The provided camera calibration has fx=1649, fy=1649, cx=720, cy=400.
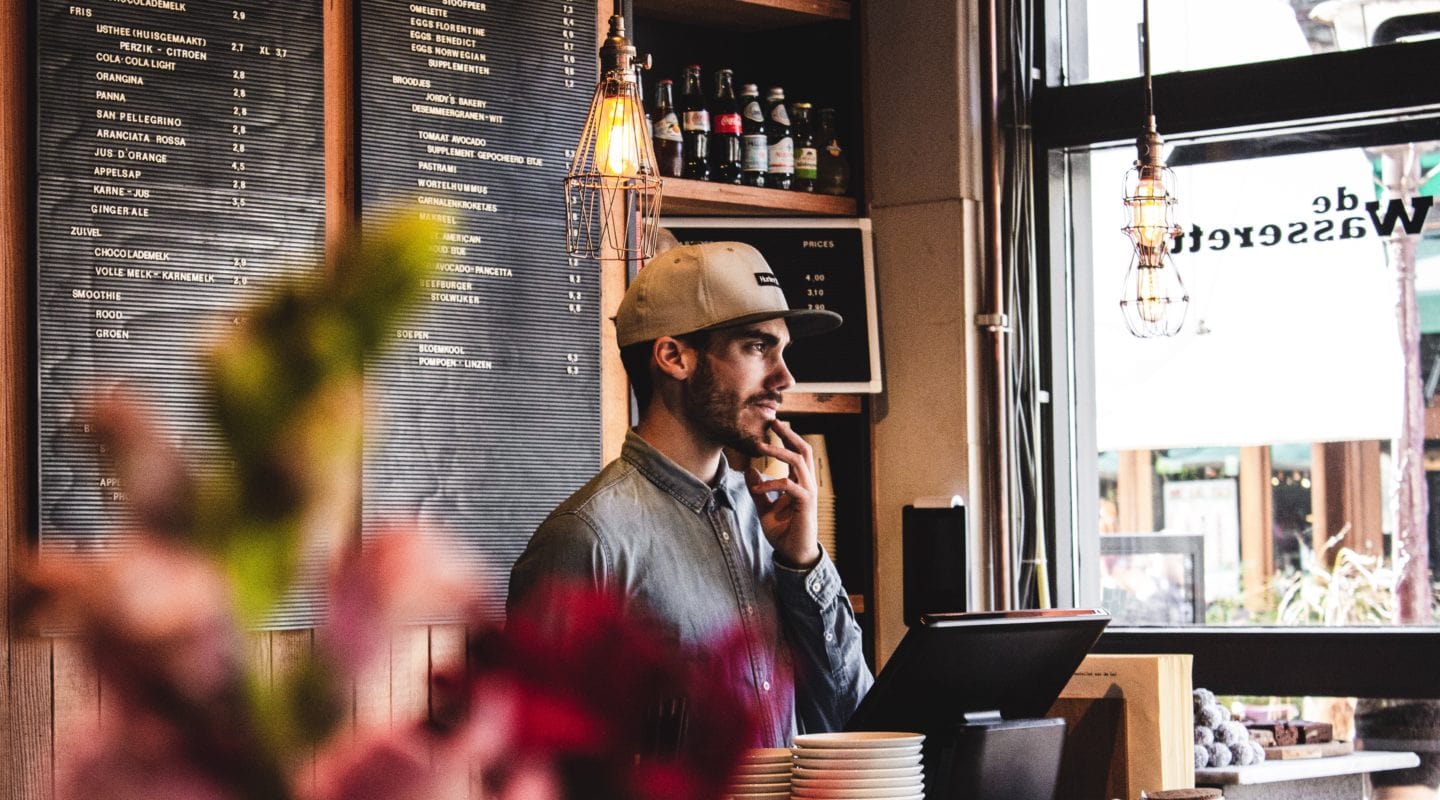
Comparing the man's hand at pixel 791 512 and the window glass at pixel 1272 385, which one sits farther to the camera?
the window glass at pixel 1272 385

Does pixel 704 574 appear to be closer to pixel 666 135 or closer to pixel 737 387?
pixel 737 387

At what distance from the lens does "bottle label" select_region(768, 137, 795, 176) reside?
13.1 feet

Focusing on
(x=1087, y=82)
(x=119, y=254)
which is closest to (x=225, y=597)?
(x=119, y=254)

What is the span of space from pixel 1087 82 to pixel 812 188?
77cm

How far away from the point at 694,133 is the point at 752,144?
16 centimetres

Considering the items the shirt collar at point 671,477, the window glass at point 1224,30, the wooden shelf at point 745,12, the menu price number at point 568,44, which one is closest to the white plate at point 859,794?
the shirt collar at point 671,477

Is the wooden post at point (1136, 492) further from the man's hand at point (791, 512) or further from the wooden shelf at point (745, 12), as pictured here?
the man's hand at point (791, 512)

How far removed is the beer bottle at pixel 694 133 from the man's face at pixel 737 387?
145 centimetres

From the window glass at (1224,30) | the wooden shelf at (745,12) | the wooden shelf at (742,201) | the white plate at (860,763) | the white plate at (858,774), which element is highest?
the wooden shelf at (745,12)

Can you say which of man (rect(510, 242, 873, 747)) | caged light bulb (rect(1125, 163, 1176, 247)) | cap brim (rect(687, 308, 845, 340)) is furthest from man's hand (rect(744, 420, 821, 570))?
caged light bulb (rect(1125, 163, 1176, 247))

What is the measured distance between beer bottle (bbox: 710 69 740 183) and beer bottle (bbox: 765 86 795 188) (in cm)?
9

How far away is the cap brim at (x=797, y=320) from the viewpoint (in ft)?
7.98

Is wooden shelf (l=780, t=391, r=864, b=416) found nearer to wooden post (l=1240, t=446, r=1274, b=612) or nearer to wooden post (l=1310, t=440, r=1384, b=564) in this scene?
wooden post (l=1240, t=446, r=1274, b=612)

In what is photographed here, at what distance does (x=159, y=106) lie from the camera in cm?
290
